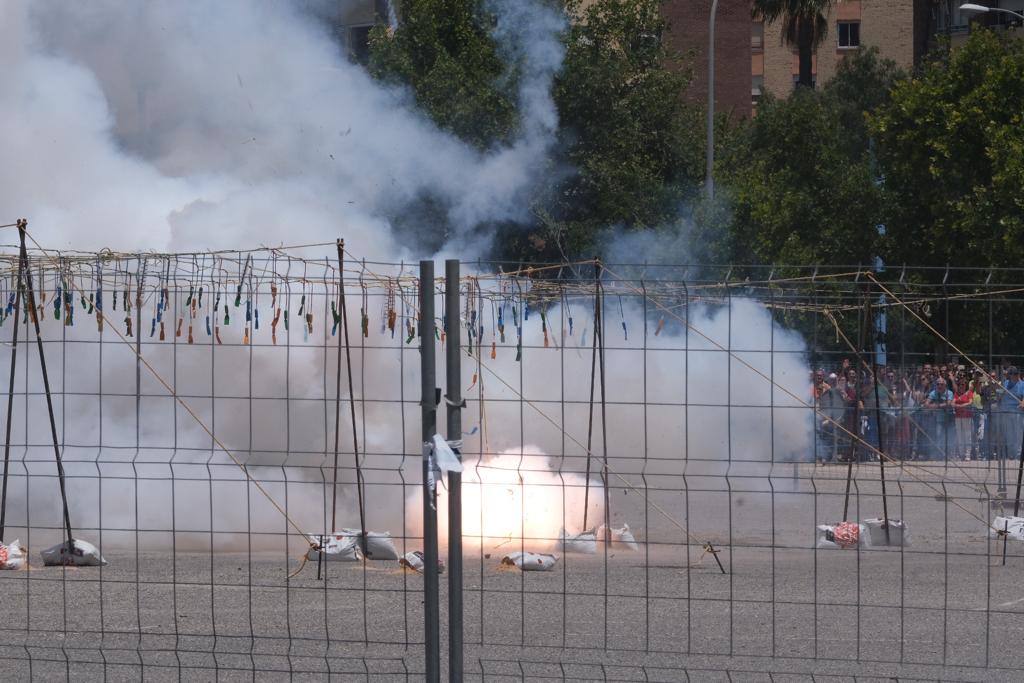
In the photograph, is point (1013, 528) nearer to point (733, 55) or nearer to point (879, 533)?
point (879, 533)

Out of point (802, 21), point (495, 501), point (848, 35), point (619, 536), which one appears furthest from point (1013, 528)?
point (848, 35)

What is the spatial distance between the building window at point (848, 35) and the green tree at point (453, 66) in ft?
70.2

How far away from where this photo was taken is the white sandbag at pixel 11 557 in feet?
30.5

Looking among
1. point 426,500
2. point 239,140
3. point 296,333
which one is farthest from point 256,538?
point 239,140

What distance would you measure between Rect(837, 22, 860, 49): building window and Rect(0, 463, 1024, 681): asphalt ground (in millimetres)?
33251

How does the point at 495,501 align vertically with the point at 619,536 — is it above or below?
above

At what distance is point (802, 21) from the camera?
119ft

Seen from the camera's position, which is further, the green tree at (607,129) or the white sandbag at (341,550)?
the green tree at (607,129)

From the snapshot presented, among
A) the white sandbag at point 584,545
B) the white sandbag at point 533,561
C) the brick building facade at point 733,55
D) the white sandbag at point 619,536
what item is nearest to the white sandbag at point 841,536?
the white sandbag at point 619,536

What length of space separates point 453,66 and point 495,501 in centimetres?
1316

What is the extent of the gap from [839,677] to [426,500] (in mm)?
2738

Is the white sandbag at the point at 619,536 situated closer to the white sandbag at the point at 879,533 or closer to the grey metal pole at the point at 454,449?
the white sandbag at the point at 879,533

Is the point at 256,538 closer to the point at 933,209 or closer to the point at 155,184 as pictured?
the point at 155,184

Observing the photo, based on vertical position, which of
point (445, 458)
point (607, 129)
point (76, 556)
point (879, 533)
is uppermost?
point (607, 129)
